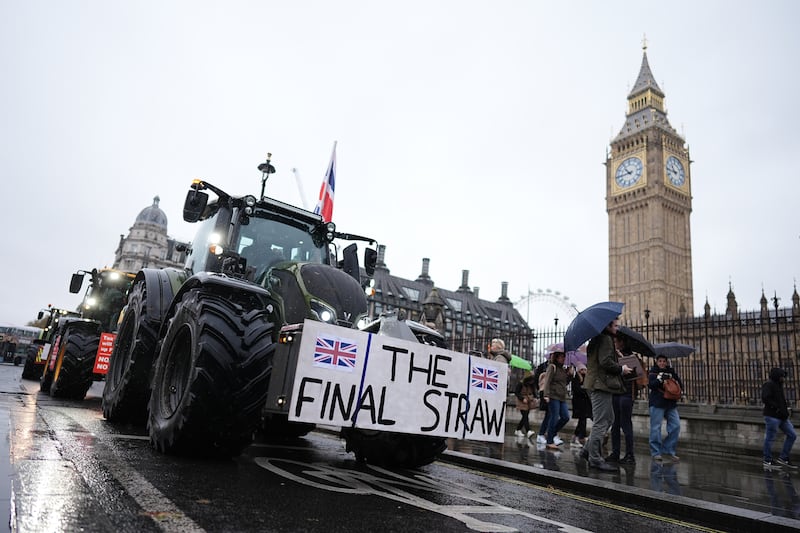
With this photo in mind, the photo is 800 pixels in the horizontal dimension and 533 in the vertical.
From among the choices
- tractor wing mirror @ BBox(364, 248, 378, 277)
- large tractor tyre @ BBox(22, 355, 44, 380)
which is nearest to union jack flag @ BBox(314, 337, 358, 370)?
tractor wing mirror @ BBox(364, 248, 378, 277)

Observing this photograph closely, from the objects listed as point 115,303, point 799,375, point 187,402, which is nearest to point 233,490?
point 187,402

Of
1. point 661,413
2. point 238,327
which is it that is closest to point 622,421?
point 661,413

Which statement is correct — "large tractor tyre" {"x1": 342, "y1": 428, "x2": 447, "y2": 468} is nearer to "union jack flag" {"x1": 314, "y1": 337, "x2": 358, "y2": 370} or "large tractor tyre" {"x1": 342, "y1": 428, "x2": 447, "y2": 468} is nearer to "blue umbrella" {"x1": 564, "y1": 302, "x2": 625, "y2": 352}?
"union jack flag" {"x1": 314, "y1": 337, "x2": 358, "y2": 370}

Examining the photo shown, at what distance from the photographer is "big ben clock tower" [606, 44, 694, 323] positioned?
83.7m

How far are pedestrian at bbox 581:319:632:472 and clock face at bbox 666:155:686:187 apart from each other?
89.6m

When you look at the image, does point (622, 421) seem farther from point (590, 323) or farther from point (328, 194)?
point (328, 194)

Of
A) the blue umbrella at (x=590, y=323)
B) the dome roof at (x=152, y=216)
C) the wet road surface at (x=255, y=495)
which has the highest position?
the dome roof at (x=152, y=216)

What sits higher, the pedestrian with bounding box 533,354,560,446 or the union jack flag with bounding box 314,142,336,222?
the union jack flag with bounding box 314,142,336,222

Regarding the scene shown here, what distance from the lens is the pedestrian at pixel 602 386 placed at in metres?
7.00

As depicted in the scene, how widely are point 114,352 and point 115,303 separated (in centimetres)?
530

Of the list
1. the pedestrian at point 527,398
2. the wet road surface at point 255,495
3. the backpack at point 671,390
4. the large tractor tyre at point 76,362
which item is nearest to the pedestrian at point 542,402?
the pedestrian at point 527,398

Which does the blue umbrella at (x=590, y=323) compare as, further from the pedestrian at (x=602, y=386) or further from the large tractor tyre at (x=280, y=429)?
the large tractor tyre at (x=280, y=429)

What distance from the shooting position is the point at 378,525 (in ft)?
9.91

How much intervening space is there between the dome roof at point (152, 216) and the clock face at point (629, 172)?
78504 mm
